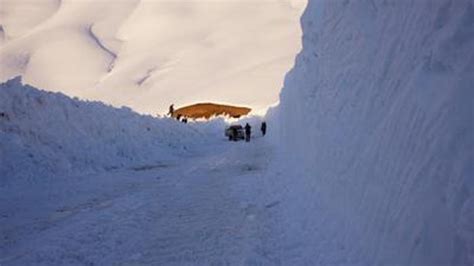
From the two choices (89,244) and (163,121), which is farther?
(163,121)

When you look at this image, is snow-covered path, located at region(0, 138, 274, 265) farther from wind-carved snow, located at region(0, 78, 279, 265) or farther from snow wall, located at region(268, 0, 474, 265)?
snow wall, located at region(268, 0, 474, 265)

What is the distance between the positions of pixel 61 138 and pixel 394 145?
1426 centimetres

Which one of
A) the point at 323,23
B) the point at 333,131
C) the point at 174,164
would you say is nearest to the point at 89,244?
the point at 333,131

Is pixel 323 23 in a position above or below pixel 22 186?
above

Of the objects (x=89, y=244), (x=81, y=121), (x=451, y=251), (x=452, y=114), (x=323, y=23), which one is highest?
(x=323, y=23)

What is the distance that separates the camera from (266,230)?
8.11 m

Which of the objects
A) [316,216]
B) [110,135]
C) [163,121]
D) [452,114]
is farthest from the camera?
[163,121]

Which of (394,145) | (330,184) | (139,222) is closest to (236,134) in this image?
(139,222)

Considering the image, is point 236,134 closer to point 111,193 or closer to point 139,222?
point 111,193

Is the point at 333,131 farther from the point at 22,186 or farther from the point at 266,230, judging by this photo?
the point at 22,186

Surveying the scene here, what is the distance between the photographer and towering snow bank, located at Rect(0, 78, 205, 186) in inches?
602

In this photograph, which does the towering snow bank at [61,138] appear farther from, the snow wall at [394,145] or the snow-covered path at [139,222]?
the snow wall at [394,145]

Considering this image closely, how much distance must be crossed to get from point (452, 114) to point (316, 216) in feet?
13.5

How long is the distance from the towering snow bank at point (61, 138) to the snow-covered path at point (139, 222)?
1.51 meters
